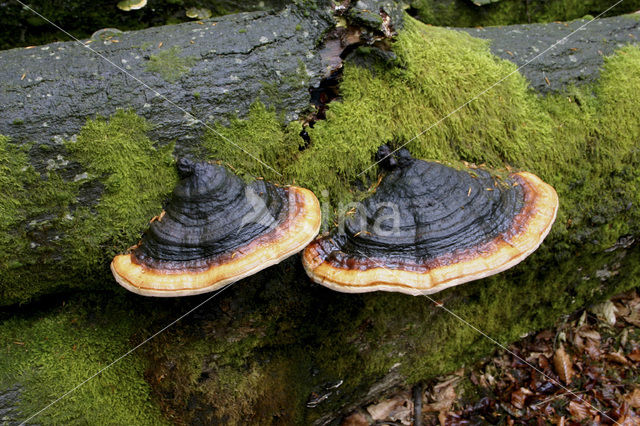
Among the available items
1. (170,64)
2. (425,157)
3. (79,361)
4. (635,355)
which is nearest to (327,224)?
(425,157)

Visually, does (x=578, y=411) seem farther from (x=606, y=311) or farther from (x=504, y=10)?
(x=504, y=10)

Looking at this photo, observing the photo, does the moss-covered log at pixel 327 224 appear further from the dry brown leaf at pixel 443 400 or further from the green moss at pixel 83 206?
the dry brown leaf at pixel 443 400

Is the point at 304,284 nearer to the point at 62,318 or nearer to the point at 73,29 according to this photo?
the point at 62,318

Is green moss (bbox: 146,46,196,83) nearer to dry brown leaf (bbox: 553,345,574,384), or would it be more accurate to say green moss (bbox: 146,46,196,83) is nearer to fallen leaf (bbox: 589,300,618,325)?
dry brown leaf (bbox: 553,345,574,384)

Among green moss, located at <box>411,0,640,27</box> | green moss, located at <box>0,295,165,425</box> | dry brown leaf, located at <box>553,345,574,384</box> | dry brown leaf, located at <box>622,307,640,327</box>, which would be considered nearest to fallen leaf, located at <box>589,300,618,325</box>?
dry brown leaf, located at <box>622,307,640,327</box>

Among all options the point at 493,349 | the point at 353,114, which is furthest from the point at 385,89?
the point at 493,349

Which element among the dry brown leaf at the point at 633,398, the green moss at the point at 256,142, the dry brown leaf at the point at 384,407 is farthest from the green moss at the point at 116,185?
the dry brown leaf at the point at 633,398

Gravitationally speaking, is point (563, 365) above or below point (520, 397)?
above
